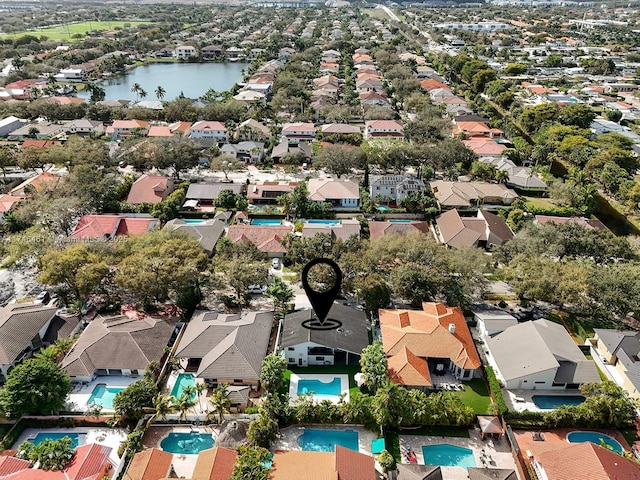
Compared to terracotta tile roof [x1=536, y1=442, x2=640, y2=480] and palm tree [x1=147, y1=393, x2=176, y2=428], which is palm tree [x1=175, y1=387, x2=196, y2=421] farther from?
terracotta tile roof [x1=536, y1=442, x2=640, y2=480]

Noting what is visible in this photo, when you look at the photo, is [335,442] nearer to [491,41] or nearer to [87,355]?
[87,355]

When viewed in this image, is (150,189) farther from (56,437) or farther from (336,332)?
(56,437)

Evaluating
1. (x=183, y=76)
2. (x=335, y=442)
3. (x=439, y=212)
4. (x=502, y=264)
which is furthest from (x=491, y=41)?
(x=335, y=442)

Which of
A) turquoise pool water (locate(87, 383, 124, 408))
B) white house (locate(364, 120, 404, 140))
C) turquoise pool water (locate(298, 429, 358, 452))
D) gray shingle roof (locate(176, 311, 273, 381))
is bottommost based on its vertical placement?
white house (locate(364, 120, 404, 140))

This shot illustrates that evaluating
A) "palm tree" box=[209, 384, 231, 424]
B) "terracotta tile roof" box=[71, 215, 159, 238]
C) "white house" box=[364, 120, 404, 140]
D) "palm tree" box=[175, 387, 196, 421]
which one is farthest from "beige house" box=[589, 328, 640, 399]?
"white house" box=[364, 120, 404, 140]

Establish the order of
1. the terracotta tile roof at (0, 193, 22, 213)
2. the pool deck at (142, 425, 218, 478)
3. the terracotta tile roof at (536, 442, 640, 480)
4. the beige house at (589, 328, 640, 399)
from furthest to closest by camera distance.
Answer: the terracotta tile roof at (0, 193, 22, 213), the beige house at (589, 328, 640, 399), the pool deck at (142, 425, 218, 478), the terracotta tile roof at (536, 442, 640, 480)

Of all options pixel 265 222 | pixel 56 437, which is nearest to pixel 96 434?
pixel 56 437
